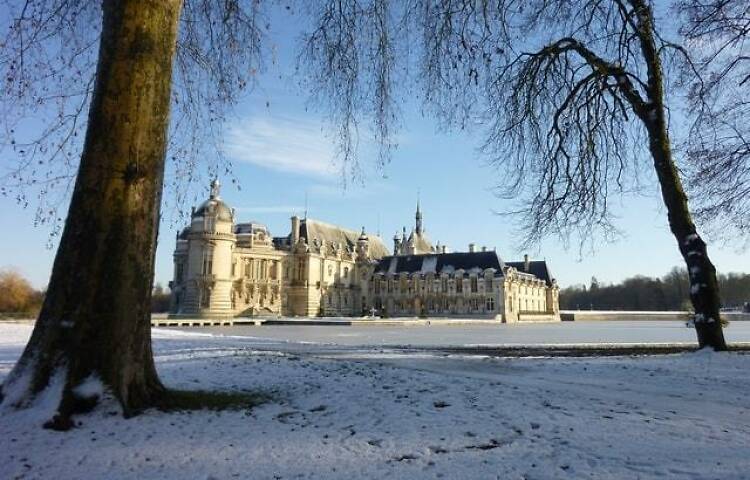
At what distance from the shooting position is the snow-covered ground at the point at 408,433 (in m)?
4.19

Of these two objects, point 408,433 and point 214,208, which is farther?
point 214,208

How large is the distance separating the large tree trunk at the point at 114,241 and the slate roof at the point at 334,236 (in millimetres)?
80466

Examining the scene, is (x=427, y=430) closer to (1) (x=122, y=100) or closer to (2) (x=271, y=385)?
(2) (x=271, y=385)

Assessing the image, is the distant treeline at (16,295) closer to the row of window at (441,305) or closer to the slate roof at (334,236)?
the slate roof at (334,236)

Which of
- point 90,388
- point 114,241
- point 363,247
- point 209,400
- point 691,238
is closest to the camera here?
point 90,388

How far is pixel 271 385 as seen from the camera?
7676mm

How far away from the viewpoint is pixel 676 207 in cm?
1388

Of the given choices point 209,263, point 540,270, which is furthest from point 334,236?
point 540,270

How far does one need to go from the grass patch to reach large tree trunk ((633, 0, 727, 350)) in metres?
11.3

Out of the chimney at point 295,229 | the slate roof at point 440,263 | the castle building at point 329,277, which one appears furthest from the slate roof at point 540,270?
the chimney at point 295,229

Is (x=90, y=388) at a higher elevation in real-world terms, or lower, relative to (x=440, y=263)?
lower

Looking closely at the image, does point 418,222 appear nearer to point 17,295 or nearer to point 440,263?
point 440,263

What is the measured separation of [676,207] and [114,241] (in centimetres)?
1313

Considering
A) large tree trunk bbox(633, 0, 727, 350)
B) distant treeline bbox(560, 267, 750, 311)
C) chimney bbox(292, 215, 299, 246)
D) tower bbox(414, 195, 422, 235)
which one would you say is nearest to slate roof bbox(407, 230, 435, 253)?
tower bbox(414, 195, 422, 235)
